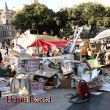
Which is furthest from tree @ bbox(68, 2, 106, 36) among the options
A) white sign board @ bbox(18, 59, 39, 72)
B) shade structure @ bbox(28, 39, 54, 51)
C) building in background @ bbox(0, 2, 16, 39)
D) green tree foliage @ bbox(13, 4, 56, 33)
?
building in background @ bbox(0, 2, 16, 39)

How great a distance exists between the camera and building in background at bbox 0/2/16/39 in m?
139

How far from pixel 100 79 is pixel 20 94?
131 inches

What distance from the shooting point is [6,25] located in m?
148

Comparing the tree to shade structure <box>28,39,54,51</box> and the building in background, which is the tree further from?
the building in background

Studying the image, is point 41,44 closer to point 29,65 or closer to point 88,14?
point 29,65

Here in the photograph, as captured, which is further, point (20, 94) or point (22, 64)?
point (22, 64)

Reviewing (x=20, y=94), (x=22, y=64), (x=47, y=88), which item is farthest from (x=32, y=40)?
(x=20, y=94)

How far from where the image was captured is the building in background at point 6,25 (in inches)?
5487

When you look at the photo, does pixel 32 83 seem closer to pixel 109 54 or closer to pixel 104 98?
pixel 104 98

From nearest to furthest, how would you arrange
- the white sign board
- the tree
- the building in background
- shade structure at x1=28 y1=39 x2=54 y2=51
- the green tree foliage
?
the white sign board
shade structure at x1=28 y1=39 x2=54 y2=51
the green tree foliage
the tree
the building in background

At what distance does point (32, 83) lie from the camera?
46.2 ft

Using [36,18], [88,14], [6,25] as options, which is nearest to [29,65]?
[36,18]

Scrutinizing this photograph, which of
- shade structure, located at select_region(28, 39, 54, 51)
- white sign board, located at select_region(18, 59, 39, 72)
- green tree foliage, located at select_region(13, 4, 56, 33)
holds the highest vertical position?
green tree foliage, located at select_region(13, 4, 56, 33)

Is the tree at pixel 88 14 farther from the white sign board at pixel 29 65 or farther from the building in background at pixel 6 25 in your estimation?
the building in background at pixel 6 25
